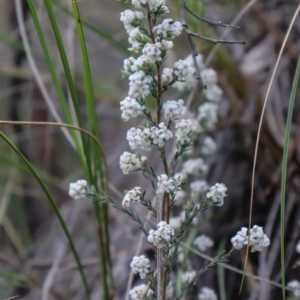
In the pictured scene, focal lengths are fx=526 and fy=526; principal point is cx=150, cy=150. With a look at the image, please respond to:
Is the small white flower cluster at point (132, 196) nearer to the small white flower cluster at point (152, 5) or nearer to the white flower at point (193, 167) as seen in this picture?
the small white flower cluster at point (152, 5)

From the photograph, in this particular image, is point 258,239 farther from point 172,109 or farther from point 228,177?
point 228,177

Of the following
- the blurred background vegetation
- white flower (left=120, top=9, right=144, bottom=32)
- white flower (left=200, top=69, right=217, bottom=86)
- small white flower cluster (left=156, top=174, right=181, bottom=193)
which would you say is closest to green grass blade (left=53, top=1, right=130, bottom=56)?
the blurred background vegetation

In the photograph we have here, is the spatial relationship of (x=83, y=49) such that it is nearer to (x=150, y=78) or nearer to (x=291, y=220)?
(x=150, y=78)

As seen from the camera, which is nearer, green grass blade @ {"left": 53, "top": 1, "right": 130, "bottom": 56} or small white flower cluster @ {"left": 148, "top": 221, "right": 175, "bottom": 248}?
small white flower cluster @ {"left": 148, "top": 221, "right": 175, "bottom": 248}

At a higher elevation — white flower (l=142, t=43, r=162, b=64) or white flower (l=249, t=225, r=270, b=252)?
white flower (l=142, t=43, r=162, b=64)

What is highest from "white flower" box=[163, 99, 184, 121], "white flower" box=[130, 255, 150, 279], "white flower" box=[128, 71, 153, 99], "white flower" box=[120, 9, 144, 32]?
"white flower" box=[120, 9, 144, 32]

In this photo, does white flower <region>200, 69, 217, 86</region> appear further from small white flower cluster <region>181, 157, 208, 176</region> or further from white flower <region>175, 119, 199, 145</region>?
white flower <region>175, 119, 199, 145</region>
